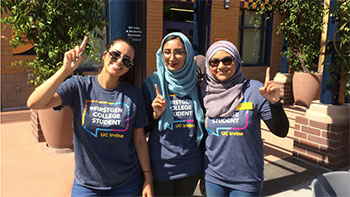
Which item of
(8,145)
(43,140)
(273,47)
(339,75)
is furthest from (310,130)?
(273,47)

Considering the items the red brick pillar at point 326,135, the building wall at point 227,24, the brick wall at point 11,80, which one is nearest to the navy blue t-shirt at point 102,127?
the red brick pillar at point 326,135

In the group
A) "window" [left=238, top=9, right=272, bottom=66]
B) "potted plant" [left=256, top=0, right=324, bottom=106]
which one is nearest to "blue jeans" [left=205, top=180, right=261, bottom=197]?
"potted plant" [left=256, top=0, right=324, bottom=106]

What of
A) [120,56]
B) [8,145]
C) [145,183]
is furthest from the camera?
[8,145]

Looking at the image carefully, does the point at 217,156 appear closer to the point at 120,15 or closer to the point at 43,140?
the point at 120,15

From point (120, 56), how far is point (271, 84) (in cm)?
104

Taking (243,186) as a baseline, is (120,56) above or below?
above

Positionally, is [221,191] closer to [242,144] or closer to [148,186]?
[242,144]

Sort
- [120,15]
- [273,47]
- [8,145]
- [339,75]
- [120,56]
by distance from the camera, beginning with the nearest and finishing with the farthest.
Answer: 1. [120,56]
2. [120,15]
3. [339,75]
4. [8,145]
5. [273,47]

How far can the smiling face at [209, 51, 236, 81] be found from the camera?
6.65 ft

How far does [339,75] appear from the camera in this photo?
13.6 ft

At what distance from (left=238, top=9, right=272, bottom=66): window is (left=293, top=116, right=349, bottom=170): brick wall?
8.79 meters

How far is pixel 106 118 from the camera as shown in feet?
5.95

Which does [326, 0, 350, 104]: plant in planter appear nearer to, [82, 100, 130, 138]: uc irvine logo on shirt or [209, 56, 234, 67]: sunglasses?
[209, 56, 234, 67]: sunglasses

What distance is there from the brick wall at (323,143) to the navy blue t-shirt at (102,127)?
3.30 meters
